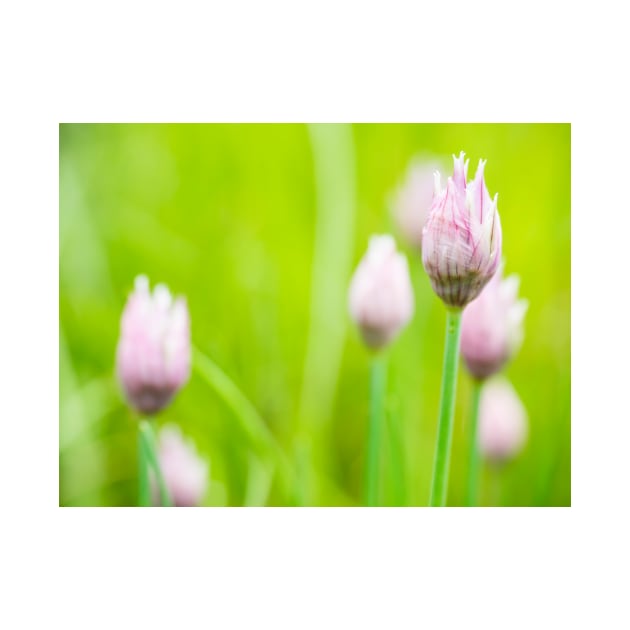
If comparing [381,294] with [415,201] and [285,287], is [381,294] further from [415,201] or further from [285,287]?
[285,287]

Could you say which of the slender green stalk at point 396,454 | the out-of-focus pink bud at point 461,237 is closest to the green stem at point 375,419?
Result: the slender green stalk at point 396,454

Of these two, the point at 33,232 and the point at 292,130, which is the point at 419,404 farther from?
the point at 33,232

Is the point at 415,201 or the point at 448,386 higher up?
the point at 415,201

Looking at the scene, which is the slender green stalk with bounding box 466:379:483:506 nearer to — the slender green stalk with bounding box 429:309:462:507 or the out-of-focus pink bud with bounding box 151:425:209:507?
the slender green stalk with bounding box 429:309:462:507

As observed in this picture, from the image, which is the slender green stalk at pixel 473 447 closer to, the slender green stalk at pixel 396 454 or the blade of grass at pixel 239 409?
the slender green stalk at pixel 396 454

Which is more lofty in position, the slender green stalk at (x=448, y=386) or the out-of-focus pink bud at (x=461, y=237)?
the out-of-focus pink bud at (x=461, y=237)

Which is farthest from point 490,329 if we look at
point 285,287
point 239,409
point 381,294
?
point 285,287
